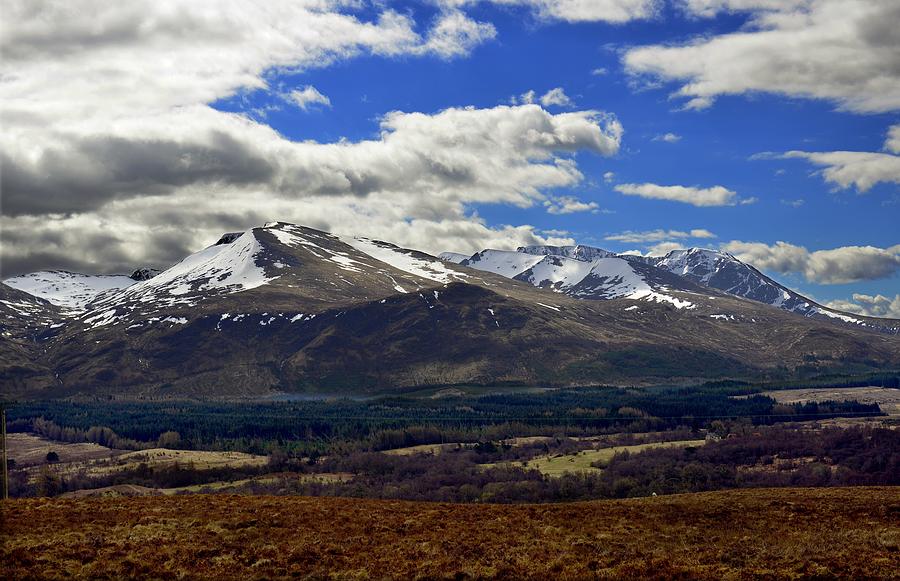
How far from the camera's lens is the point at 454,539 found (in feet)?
196

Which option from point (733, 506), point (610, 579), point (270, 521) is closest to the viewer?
point (610, 579)

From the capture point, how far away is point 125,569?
52.8 metres

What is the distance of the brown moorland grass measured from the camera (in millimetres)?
51375

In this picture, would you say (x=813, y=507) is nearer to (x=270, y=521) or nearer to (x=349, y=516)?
(x=349, y=516)

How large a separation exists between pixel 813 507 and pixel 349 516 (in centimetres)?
3649

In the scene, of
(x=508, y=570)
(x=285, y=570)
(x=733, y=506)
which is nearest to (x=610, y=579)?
(x=508, y=570)

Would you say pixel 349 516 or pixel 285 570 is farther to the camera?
pixel 349 516

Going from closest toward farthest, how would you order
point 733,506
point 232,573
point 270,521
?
point 232,573 < point 270,521 < point 733,506

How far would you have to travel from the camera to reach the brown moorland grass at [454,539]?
51375 mm

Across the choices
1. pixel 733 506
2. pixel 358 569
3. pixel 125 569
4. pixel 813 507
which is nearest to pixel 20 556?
pixel 125 569

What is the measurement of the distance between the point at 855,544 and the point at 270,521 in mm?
40512

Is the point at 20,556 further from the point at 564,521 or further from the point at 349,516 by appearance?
the point at 564,521

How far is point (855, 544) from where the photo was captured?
54719 millimetres

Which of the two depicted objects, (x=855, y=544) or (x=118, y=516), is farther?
(x=118, y=516)
